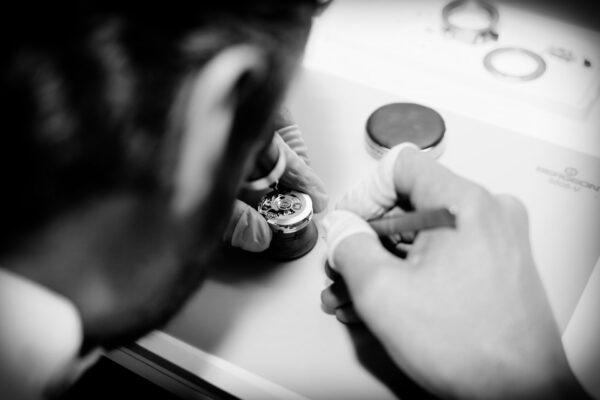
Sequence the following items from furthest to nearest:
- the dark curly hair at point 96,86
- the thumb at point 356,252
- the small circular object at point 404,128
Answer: the small circular object at point 404,128, the thumb at point 356,252, the dark curly hair at point 96,86

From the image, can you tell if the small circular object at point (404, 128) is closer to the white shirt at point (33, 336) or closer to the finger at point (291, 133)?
the finger at point (291, 133)

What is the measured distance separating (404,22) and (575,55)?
302 millimetres

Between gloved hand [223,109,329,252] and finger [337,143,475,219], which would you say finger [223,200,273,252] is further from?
finger [337,143,475,219]

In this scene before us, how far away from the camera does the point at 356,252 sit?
1.96 feet

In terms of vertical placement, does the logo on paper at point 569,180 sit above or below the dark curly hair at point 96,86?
below

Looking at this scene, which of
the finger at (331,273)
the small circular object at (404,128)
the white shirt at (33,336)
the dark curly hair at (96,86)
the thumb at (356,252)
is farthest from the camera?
the small circular object at (404,128)

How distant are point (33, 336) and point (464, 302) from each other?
1.38 ft

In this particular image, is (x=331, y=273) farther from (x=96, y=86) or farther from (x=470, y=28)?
(x=470, y=28)

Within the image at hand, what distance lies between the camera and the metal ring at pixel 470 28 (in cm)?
92

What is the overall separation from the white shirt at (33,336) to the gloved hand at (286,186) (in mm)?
266

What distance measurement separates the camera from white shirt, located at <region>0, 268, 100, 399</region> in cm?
44

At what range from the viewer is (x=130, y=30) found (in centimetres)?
35

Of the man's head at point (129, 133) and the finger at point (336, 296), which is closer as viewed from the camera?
the man's head at point (129, 133)

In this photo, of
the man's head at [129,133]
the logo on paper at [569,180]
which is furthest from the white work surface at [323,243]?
the man's head at [129,133]
